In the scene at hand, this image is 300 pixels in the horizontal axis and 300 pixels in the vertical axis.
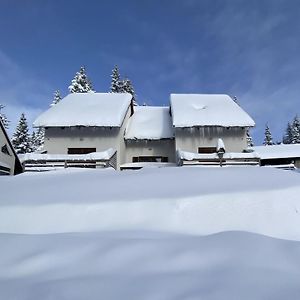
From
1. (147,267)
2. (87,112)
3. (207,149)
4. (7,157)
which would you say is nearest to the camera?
(147,267)

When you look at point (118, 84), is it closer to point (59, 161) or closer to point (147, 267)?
point (59, 161)

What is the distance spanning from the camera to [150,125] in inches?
883

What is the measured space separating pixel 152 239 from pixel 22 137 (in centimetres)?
3740

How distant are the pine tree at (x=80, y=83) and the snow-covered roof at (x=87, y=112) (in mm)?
16318

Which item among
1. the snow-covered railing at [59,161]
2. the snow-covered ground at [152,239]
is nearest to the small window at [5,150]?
the snow-covered railing at [59,161]

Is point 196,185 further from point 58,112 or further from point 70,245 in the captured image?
point 58,112

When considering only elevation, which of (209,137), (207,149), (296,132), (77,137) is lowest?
(207,149)

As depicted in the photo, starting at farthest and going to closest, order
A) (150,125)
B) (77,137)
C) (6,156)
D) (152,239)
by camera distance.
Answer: (150,125) → (6,156) → (77,137) → (152,239)

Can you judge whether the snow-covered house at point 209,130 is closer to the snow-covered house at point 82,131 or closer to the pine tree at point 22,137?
the snow-covered house at point 82,131

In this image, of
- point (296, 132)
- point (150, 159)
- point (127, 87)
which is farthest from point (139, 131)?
point (296, 132)

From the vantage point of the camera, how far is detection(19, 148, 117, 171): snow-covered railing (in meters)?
14.1

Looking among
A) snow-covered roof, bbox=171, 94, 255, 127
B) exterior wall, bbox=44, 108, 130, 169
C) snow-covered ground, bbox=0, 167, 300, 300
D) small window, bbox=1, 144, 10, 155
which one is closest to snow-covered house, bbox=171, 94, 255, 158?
snow-covered roof, bbox=171, 94, 255, 127

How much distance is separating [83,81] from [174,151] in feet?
78.4

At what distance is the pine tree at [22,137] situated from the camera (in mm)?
36906
